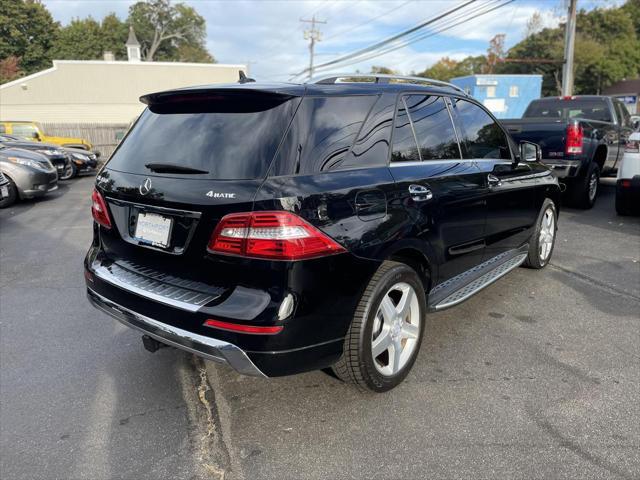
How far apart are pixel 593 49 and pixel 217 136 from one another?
209ft

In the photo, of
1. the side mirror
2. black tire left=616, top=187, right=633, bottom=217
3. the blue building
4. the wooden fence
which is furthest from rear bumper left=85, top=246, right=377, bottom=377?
the blue building

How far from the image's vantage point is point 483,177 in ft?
12.5

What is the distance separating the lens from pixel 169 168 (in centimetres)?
267

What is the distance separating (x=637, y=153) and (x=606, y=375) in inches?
193

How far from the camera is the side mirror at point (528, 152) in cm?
465

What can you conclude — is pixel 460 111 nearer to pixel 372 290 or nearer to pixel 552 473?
pixel 372 290

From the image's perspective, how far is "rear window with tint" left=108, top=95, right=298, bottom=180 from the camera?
8.02ft

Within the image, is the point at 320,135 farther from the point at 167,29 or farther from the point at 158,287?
the point at 167,29

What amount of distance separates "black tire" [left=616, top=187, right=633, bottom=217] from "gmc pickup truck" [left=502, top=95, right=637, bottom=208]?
25.3 inches

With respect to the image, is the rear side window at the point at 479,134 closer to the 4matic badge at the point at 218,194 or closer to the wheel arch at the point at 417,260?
the wheel arch at the point at 417,260

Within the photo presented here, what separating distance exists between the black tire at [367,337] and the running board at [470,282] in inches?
22.3

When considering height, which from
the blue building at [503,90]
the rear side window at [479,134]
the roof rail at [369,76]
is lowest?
the rear side window at [479,134]

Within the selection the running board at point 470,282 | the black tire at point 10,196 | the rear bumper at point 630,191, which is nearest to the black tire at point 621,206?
the rear bumper at point 630,191

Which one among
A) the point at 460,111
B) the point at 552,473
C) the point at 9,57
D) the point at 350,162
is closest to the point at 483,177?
the point at 460,111
